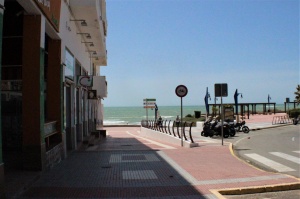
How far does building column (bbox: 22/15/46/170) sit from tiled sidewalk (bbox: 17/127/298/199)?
0.67 meters

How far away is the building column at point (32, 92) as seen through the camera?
9.44 meters

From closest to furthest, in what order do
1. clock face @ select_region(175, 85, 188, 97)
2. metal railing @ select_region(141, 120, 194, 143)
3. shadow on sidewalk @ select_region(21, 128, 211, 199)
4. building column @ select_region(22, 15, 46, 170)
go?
1. shadow on sidewalk @ select_region(21, 128, 211, 199)
2. building column @ select_region(22, 15, 46, 170)
3. clock face @ select_region(175, 85, 188, 97)
4. metal railing @ select_region(141, 120, 194, 143)

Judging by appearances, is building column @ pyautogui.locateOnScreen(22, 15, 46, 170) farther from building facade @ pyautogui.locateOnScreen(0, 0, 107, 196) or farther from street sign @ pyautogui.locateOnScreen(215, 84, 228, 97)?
street sign @ pyautogui.locateOnScreen(215, 84, 228, 97)

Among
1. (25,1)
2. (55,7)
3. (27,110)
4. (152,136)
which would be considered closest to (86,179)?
(27,110)

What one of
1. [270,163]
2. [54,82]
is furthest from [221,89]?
[54,82]

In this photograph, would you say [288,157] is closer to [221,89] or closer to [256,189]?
[221,89]

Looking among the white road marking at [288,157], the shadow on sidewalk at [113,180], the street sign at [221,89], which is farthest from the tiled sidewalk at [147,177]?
the street sign at [221,89]

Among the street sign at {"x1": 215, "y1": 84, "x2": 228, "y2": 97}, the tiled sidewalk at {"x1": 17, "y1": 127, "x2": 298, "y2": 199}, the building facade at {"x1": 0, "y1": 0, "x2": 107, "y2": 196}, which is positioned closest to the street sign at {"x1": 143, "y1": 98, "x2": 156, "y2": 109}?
the building facade at {"x1": 0, "y1": 0, "x2": 107, "y2": 196}

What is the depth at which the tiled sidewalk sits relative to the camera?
7.75 m

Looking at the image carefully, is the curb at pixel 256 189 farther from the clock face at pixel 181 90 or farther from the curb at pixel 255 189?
the clock face at pixel 181 90

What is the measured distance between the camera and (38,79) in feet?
31.0

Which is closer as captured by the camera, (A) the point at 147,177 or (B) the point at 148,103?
(A) the point at 147,177

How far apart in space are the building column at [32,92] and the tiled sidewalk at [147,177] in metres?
0.67

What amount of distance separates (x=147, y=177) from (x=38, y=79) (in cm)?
362
